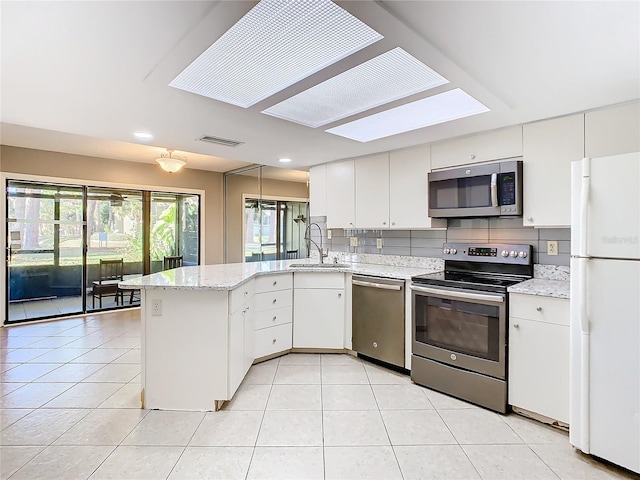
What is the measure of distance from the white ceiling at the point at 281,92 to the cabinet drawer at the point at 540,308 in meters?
1.25

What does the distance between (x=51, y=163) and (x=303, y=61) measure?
185 inches

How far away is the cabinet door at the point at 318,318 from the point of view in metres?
3.39

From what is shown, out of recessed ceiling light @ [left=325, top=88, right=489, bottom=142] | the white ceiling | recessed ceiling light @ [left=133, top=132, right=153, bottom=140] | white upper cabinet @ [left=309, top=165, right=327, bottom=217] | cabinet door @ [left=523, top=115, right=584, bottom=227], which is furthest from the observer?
white upper cabinet @ [left=309, top=165, right=327, bottom=217]

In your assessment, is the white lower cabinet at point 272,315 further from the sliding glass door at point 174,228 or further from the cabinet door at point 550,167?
the sliding glass door at point 174,228

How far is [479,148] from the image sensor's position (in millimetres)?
2789

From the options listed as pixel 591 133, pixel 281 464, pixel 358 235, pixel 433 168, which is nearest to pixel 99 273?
pixel 358 235

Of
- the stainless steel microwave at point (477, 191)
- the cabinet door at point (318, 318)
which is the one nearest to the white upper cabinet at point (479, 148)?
the stainless steel microwave at point (477, 191)

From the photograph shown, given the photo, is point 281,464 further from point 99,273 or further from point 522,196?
point 99,273

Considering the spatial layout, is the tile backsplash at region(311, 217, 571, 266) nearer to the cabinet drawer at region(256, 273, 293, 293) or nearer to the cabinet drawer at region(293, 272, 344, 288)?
the cabinet drawer at region(293, 272, 344, 288)

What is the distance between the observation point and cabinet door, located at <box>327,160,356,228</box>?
3.84 meters

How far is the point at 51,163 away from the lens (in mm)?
4684

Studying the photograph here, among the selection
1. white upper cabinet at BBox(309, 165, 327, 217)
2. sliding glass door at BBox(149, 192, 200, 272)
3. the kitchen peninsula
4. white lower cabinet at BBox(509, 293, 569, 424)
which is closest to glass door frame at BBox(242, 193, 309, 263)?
white upper cabinet at BBox(309, 165, 327, 217)

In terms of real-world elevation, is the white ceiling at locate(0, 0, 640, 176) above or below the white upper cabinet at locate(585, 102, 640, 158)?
above

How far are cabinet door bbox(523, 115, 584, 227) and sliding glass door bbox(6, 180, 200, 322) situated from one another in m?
5.23
